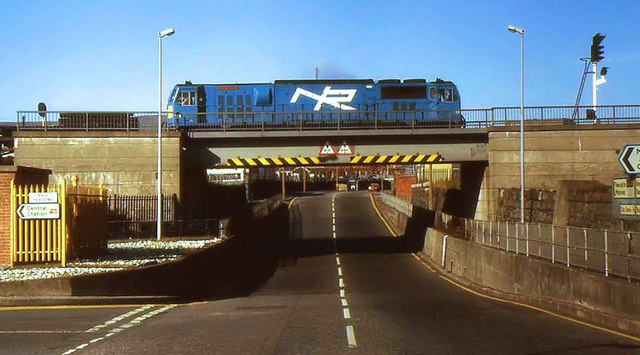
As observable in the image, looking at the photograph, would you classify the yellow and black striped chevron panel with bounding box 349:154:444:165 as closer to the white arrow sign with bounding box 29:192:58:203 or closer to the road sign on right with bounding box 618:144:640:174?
the white arrow sign with bounding box 29:192:58:203

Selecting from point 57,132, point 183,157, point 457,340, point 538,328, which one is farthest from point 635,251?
point 57,132

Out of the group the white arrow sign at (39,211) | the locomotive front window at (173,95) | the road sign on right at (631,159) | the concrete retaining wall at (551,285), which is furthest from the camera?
the locomotive front window at (173,95)

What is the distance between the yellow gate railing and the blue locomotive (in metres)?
25.5

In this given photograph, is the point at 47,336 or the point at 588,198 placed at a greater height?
the point at 588,198

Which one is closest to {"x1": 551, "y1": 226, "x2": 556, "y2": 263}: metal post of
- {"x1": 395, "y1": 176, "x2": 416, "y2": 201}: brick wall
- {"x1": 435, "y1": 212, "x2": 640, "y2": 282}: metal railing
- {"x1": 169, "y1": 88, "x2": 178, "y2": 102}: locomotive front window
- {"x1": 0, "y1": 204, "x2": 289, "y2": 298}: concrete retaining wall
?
{"x1": 435, "y1": 212, "x2": 640, "y2": 282}: metal railing

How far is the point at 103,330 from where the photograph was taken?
41.8 ft

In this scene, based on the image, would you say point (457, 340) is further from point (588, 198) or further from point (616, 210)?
point (588, 198)

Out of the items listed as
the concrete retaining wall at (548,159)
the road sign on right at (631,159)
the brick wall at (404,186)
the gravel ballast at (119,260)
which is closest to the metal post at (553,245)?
the road sign on right at (631,159)

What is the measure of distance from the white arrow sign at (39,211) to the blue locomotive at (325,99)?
85.4 feet

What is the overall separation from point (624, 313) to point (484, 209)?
28.6 m

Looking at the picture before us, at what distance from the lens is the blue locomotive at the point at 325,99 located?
47.0 meters

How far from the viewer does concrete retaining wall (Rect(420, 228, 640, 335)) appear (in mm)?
12508

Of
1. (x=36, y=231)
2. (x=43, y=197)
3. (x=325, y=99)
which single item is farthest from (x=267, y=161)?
(x=43, y=197)

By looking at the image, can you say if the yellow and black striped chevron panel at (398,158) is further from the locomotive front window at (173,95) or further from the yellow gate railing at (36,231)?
the yellow gate railing at (36,231)
